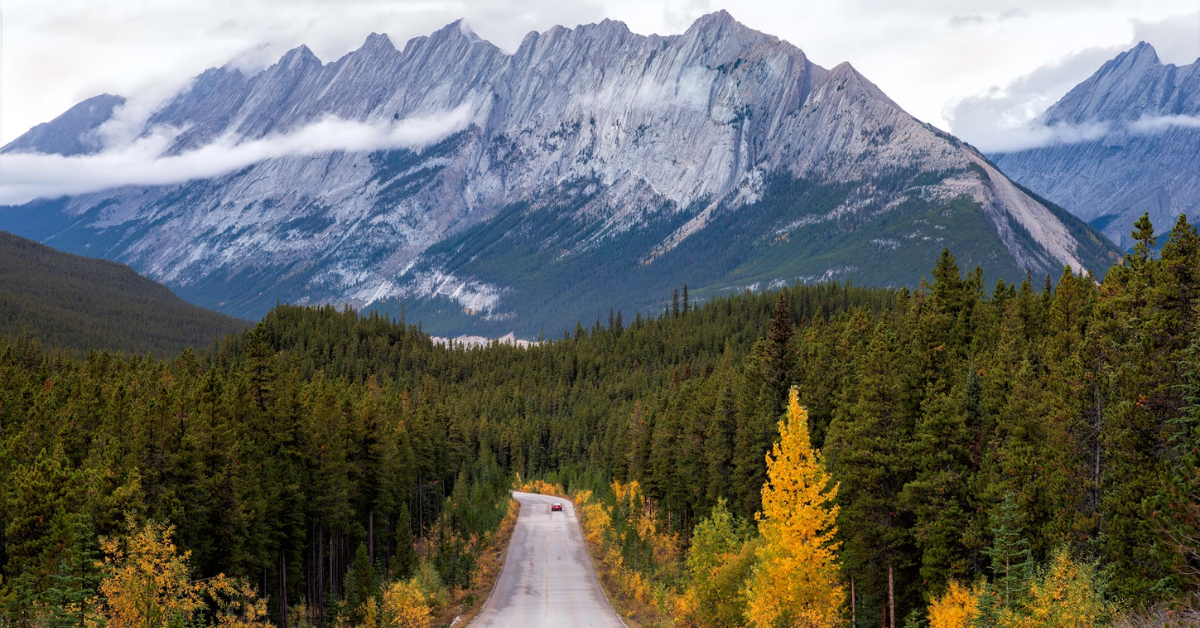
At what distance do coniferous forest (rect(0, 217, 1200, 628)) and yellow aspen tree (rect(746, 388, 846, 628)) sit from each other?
15cm

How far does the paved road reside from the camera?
61.1 m

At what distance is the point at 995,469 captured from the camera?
139 feet

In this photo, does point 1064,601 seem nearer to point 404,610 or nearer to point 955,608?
point 955,608

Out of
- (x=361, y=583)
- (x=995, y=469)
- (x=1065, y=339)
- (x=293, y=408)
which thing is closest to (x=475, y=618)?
(x=361, y=583)

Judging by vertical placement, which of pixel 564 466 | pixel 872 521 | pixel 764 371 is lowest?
pixel 564 466

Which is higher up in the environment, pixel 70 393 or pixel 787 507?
pixel 70 393

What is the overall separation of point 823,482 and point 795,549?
3074 mm

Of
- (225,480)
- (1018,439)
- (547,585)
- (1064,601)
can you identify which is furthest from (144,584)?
(547,585)

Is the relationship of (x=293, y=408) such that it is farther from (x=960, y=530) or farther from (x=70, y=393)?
(x=960, y=530)

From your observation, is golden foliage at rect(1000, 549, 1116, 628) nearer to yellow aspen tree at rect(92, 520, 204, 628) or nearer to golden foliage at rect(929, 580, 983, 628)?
golden foliage at rect(929, 580, 983, 628)

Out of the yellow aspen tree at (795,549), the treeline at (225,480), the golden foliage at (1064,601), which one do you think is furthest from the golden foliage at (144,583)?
the golden foliage at (1064,601)

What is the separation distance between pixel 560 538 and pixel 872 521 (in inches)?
2305

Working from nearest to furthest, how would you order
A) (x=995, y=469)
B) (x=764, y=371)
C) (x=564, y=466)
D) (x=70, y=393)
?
(x=995, y=469) → (x=764, y=371) → (x=70, y=393) → (x=564, y=466)

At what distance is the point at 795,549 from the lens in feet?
128
